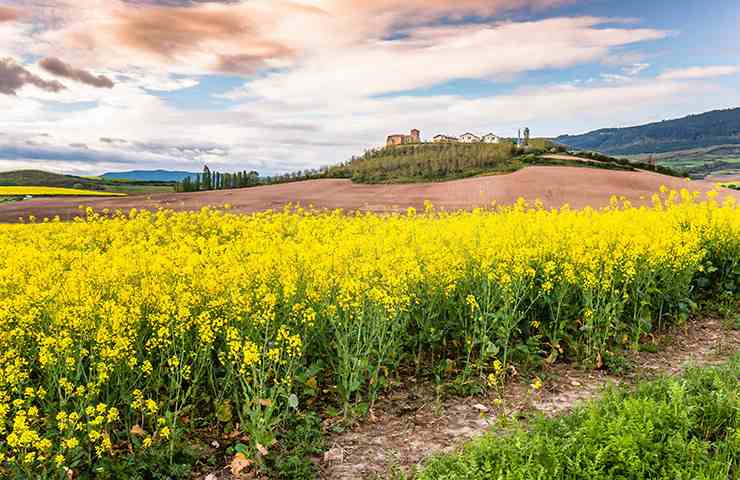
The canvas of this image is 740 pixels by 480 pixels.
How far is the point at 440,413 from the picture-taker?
6.07 meters

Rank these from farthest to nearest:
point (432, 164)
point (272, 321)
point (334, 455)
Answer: point (432, 164)
point (272, 321)
point (334, 455)

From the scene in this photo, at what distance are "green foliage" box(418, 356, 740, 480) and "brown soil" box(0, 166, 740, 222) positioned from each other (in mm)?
12916

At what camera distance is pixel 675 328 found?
9.43 m

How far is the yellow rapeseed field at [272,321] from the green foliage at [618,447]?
1.18m

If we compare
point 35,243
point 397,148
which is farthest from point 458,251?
point 397,148

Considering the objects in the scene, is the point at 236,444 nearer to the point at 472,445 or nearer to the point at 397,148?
the point at 472,445

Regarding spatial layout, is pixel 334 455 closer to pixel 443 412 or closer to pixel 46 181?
pixel 443 412

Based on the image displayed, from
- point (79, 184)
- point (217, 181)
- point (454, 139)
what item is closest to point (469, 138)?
point (454, 139)

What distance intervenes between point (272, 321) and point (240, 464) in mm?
1666

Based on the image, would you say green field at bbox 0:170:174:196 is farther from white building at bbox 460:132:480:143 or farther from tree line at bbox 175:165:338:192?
white building at bbox 460:132:480:143

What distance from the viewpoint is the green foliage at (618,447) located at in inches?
174

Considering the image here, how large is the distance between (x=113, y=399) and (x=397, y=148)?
115ft

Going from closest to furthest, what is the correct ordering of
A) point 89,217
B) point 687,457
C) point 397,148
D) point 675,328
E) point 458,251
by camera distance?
point 687,457 → point 458,251 → point 675,328 → point 89,217 → point 397,148

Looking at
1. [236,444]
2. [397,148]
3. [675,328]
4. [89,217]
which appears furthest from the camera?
[397,148]
